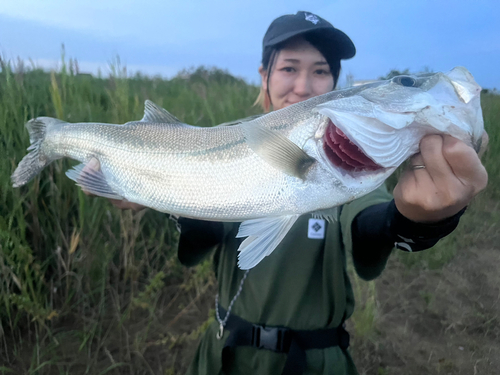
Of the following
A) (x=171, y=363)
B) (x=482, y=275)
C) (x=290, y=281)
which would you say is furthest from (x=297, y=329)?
(x=482, y=275)

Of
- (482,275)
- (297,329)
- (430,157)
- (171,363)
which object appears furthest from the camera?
(482,275)

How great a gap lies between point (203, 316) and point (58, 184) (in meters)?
1.61

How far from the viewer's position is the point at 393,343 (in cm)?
240

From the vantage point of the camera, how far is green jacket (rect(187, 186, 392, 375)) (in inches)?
60.5

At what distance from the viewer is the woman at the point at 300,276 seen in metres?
1.44

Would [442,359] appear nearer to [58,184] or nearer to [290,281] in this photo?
[290,281]

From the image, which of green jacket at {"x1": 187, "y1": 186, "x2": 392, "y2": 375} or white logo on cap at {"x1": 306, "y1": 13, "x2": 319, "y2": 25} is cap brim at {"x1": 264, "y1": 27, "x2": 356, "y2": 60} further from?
green jacket at {"x1": 187, "y1": 186, "x2": 392, "y2": 375}

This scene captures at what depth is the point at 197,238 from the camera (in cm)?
170

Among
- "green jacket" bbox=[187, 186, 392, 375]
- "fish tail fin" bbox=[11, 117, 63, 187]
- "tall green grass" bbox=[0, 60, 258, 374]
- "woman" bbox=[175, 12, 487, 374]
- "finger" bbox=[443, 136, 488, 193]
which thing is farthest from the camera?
"tall green grass" bbox=[0, 60, 258, 374]

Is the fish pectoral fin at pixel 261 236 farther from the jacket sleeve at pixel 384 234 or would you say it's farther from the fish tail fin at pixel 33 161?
the fish tail fin at pixel 33 161

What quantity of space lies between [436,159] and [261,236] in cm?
68

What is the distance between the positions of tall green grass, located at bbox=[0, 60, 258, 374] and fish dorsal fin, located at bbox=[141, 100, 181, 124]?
3.21 ft

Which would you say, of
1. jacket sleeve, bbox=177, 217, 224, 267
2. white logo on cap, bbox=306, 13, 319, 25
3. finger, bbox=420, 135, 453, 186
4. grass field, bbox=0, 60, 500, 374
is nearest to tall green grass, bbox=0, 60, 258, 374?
grass field, bbox=0, 60, 500, 374

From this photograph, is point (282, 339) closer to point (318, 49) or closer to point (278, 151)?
point (278, 151)
